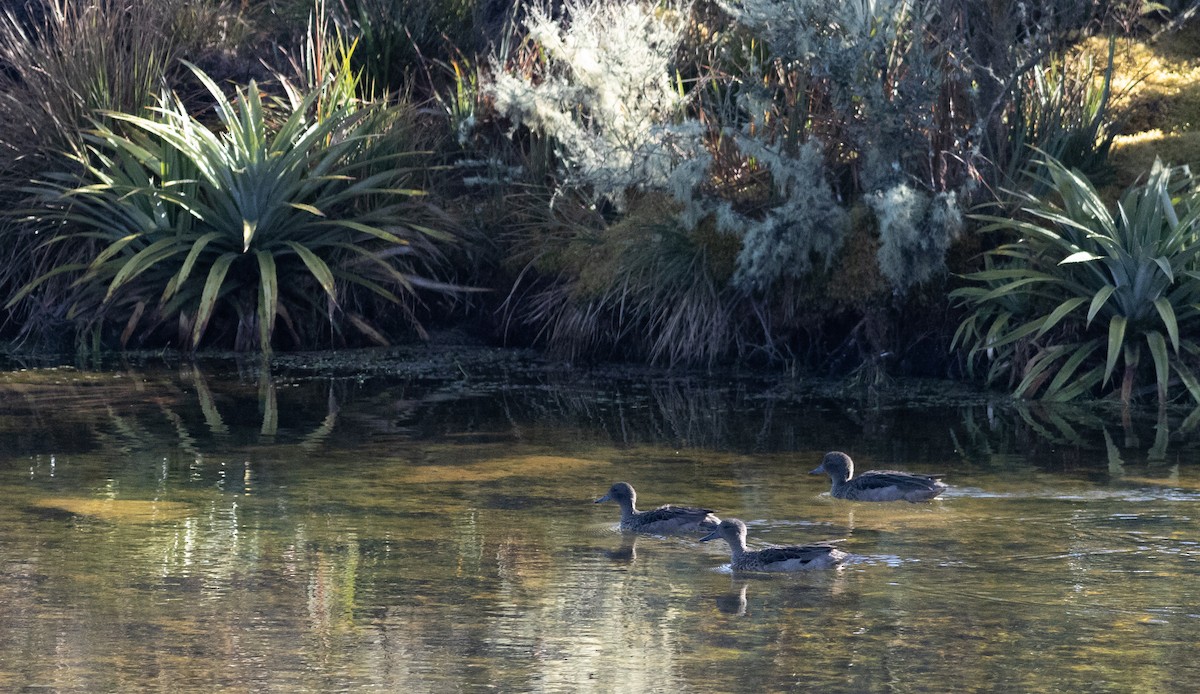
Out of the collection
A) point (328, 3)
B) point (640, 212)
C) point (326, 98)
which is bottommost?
point (640, 212)

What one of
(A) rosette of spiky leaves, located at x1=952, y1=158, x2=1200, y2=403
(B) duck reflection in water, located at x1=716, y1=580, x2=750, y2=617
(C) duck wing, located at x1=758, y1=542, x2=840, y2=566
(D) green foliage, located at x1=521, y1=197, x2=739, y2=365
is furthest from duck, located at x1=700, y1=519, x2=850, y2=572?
(D) green foliage, located at x1=521, y1=197, x2=739, y2=365

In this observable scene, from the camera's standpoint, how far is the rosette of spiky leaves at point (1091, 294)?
12414 mm

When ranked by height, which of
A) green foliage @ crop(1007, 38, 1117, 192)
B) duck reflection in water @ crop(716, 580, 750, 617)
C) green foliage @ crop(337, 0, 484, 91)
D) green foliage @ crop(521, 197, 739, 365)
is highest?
green foliage @ crop(337, 0, 484, 91)

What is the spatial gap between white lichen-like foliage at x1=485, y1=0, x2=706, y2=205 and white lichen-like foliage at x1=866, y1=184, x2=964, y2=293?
1962mm

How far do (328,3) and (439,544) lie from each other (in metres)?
11.9

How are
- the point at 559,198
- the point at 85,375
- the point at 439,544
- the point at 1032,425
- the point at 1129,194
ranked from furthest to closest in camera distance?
the point at 559,198 → the point at 85,375 → the point at 1129,194 → the point at 1032,425 → the point at 439,544

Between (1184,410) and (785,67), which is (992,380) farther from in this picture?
(785,67)

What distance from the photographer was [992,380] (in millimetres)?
13039

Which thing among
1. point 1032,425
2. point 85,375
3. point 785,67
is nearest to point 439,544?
point 1032,425

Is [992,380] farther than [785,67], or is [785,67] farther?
[785,67]

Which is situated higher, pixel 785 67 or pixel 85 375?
A: pixel 785 67

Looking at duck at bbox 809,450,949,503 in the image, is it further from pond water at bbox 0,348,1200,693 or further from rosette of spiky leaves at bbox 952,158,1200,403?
rosette of spiky leaves at bbox 952,158,1200,403

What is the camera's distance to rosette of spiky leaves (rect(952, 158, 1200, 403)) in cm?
1241

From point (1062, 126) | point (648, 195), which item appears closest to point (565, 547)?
point (648, 195)
